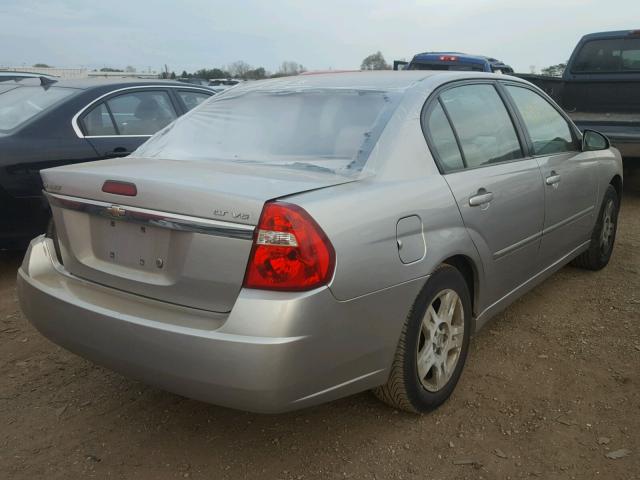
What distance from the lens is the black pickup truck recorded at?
298 inches

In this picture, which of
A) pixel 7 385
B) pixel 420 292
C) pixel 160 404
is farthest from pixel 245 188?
pixel 7 385

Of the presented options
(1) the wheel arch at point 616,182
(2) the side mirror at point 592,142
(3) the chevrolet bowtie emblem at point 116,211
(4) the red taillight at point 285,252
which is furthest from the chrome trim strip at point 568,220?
(3) the chevrolet bowtie emblem at point 116,211

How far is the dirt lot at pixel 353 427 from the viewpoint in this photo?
245 cm

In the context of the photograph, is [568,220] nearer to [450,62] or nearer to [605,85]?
[605,85]

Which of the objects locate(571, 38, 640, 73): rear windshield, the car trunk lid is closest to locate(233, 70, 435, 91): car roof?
the car trunk lid

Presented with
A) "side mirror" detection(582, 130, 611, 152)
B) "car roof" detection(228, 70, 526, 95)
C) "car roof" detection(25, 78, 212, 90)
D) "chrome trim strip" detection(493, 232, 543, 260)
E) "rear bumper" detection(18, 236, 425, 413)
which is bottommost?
"chrome trim strip" detection(493, 232, 543, 260)

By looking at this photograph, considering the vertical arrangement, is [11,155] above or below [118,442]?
above

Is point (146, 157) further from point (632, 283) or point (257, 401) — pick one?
point (632, 283)

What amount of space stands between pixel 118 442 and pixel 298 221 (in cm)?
133

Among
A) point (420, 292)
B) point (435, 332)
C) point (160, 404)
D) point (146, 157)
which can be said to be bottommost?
point (160, 404)

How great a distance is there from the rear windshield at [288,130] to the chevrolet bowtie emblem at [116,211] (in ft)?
1.80

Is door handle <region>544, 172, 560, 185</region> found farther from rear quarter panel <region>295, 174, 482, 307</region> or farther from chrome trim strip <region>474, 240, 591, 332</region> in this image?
rear quarter panel <region>295, 174, 482, 307</region>

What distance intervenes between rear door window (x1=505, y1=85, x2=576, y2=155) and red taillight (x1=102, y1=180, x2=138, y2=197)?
7.80ft

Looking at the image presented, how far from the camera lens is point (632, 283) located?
14.9 feet
